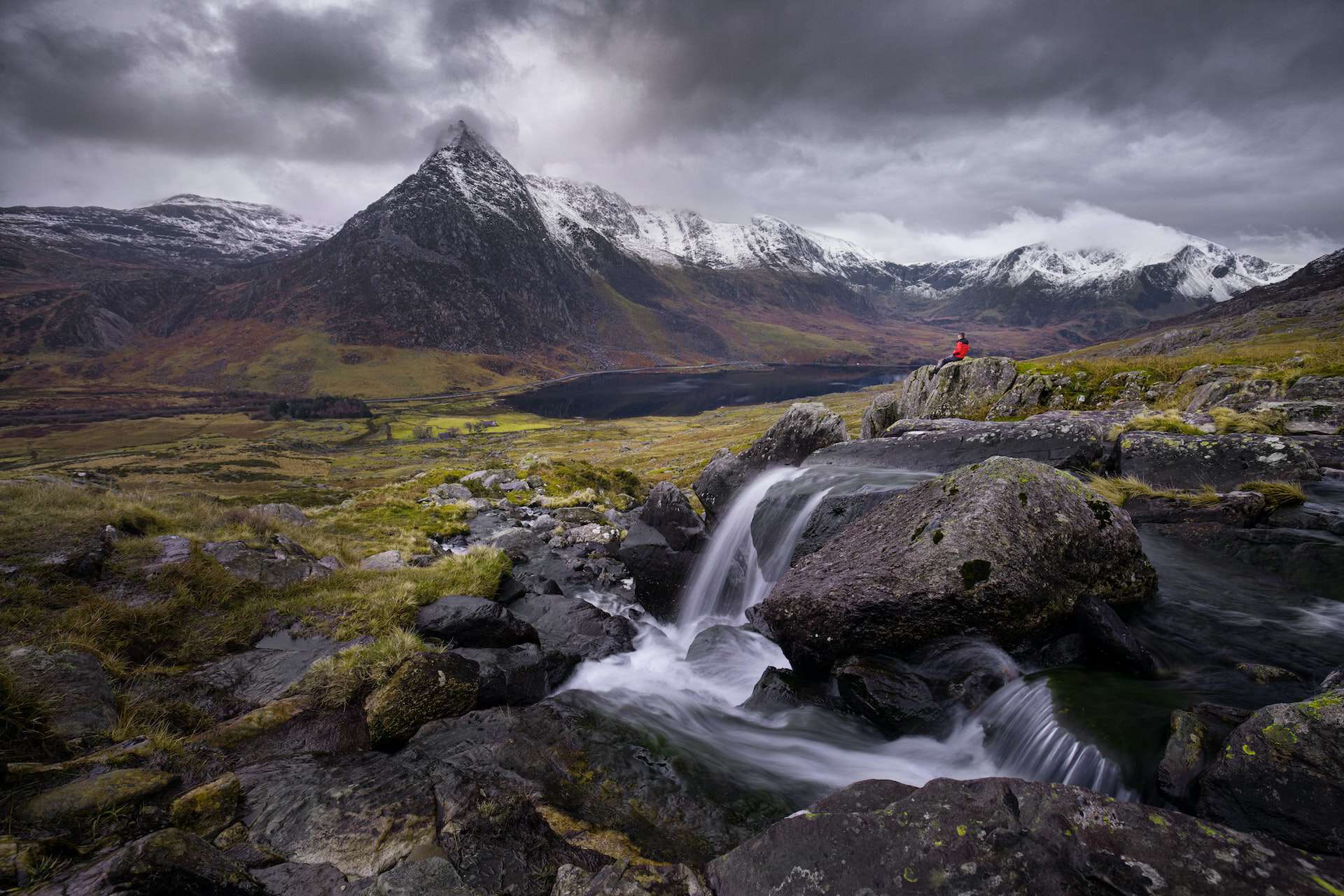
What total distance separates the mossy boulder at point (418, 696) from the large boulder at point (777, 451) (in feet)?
47.4

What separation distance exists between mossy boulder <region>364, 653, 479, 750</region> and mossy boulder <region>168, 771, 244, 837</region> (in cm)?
205

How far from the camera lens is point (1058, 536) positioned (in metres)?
9.66

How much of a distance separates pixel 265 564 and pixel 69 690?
6.13 meters

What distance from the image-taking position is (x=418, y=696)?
8.90 meters

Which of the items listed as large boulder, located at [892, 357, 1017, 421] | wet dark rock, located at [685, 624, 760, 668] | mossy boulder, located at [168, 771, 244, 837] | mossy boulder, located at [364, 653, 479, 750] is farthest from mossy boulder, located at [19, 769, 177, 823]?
large boulder, located at [892, 357, 1017, 421]

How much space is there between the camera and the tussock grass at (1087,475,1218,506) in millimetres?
12562

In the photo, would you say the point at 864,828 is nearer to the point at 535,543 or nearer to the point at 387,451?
the point at 535,543

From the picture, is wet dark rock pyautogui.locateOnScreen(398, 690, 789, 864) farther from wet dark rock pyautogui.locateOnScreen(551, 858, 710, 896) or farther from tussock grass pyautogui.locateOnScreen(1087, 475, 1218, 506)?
tussock grass pyautogui.locateOnScreen(1087, 475, 1218, 506)

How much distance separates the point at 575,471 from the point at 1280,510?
36.3 m

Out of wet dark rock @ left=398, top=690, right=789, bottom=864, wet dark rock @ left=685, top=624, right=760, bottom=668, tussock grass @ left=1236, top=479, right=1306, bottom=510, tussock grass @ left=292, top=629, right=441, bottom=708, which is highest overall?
tussock grass @ left=1236, top=479, right=1306, bottom=510

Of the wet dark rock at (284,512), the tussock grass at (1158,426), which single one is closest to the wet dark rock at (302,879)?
the wet dark rock at (284,512)

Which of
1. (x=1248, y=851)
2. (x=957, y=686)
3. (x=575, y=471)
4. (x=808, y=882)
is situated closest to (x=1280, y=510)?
(x=957, y=686)

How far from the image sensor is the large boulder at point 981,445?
16.0 metres

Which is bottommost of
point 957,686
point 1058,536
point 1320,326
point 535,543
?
point 535,543
